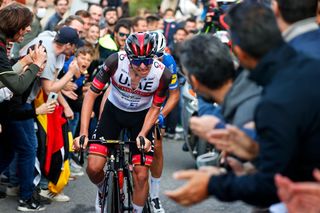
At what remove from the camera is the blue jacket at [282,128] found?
3359 millimetres

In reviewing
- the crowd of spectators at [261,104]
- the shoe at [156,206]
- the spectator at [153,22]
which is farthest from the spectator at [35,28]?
the crowd of spectators at [261,104]

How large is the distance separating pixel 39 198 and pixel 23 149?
2.29 feet

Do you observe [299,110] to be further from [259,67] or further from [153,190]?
[153,190]

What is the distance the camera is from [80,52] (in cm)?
978

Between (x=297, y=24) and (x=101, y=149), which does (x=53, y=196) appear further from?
(x=297, y=24)

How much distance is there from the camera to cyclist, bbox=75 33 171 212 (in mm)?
7238

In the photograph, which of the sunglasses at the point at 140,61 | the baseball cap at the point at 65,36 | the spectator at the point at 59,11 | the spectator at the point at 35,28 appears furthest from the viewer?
the spectator at the point at 59,11

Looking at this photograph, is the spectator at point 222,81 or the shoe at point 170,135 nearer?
the spectator at point 222,81

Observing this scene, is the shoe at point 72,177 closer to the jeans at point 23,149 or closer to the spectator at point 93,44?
the spectator at point 93,44

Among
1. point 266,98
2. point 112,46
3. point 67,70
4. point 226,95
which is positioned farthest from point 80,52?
point 266,98

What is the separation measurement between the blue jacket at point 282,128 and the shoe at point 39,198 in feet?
17.3

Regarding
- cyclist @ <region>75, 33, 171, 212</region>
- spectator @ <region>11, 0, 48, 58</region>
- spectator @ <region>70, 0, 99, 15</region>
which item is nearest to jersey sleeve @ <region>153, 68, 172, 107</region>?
cyclist @ <region>75, 33, 171, 212</region>

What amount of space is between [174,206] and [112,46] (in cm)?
348

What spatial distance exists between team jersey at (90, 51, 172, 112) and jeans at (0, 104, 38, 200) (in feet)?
3.59
